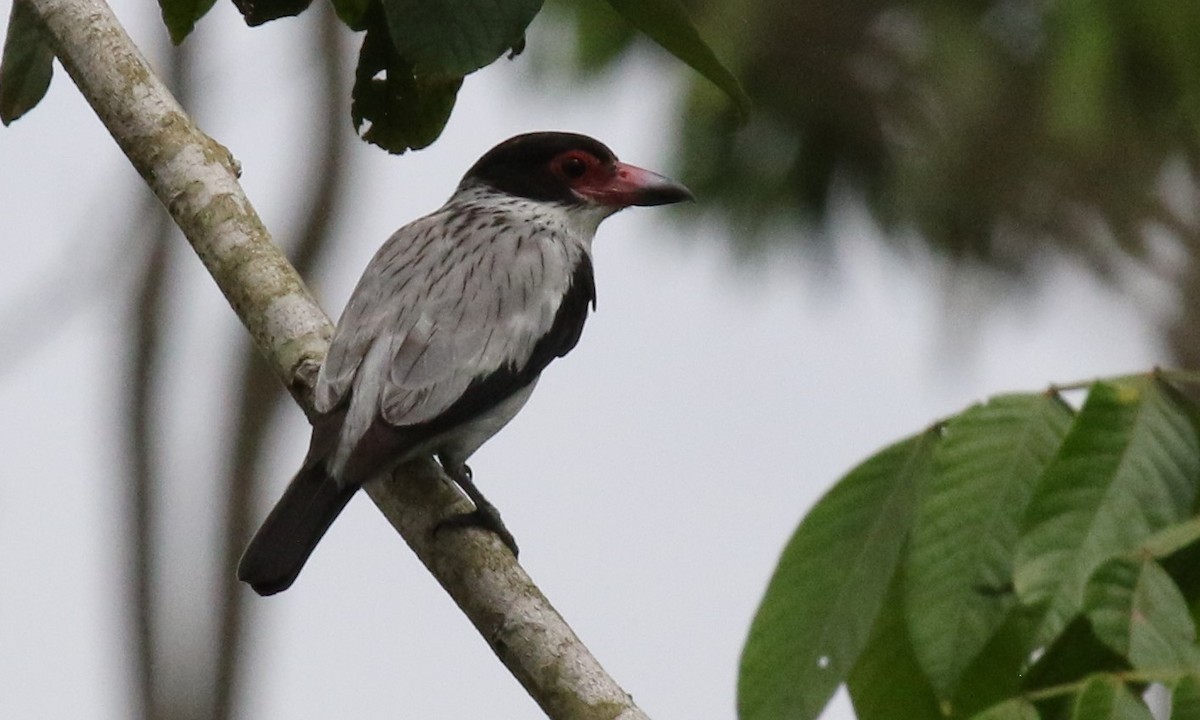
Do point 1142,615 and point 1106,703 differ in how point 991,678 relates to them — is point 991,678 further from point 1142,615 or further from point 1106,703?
point 1106,703

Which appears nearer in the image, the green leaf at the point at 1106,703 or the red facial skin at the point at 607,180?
the green leaf at the point at 1106,703

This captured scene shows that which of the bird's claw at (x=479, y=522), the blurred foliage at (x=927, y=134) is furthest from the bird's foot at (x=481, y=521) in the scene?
the blurred foliage at (x=927, y=134)

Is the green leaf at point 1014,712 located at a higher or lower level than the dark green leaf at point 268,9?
lower

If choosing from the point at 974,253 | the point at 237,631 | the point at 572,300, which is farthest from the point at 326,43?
the point at 572,300

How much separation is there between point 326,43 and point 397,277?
5242 mm

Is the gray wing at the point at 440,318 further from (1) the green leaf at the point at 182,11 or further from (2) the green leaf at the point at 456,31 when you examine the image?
(2) the green leaf at the point at 456,31

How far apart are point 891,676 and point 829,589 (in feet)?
0.73

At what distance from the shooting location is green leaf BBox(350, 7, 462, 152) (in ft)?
9.88

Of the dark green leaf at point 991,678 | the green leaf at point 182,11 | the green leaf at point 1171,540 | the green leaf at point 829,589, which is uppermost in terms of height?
the green leaf at point 182,11

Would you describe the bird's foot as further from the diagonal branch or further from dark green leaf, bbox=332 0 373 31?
dark green leaf, bbox=332 0 373 31

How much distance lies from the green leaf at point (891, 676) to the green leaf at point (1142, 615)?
16.2 inches

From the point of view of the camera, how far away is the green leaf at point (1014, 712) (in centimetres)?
251

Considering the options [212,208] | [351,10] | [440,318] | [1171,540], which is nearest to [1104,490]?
[1171,540]

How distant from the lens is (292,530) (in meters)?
3.37
